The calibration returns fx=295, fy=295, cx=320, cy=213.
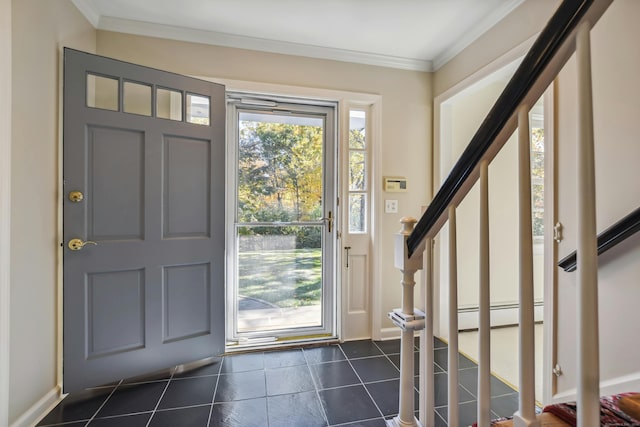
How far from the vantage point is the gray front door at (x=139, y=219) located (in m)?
1.77

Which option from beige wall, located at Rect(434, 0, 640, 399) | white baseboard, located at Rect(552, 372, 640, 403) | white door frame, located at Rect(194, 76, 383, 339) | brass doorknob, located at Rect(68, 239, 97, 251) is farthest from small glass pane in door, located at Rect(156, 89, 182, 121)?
white baseboard, located at Rect(552, 372, 640, 403)

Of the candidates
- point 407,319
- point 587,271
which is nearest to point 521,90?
point 587,271

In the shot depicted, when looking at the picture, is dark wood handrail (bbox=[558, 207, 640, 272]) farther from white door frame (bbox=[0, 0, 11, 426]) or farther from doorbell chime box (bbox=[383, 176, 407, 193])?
white door frame (bbox=[0, 0, 11, 426])

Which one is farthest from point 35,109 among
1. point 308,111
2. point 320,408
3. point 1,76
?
point 320,408

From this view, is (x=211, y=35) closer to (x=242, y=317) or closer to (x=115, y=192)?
(x=115, y=192)

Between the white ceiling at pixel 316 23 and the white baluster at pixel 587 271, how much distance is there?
6.17 ft

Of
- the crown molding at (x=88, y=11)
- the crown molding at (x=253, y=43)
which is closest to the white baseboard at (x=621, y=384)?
the crown molding at (x=253, y=43)

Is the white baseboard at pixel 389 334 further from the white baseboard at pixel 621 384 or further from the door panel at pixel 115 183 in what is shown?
the door panel at pixel 115 183

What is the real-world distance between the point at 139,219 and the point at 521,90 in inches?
82.4

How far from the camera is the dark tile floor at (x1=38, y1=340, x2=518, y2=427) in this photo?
1.62m

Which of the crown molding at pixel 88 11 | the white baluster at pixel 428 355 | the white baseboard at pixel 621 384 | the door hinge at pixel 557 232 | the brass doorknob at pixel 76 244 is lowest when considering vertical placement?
the white baseboard at pixel 621 384

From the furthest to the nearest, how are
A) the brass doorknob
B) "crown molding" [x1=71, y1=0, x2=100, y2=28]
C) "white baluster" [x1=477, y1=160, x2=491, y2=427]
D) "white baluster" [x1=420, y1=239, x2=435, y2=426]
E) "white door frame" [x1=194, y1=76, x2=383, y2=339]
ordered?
"white door frame" [x1=194, y1=76, x2=383, y2=339] → "crown molding" [x1=71, y1=0, x2=100, y2=28] → the brass doorknob → "white baluster" [x1=420, y1=239, x2=435, y2=426] → "white baluster" [x1=477, y1=160, x2=491, y2=427]

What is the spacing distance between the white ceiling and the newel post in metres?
1.67

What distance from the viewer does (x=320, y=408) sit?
5.59ft
